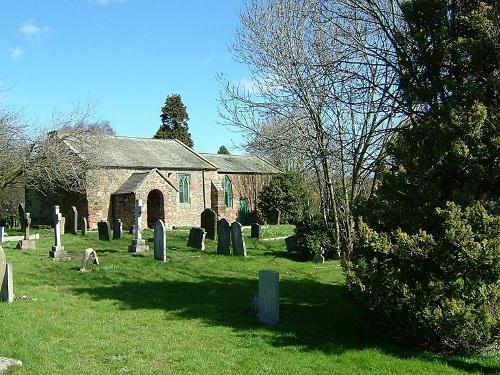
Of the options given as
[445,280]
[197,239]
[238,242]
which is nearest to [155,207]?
[197,239]

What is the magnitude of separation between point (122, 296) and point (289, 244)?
9532mm

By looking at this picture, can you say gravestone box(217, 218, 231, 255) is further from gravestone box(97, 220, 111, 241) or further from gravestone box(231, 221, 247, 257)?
gravestone box(97, 220, 111, 241)

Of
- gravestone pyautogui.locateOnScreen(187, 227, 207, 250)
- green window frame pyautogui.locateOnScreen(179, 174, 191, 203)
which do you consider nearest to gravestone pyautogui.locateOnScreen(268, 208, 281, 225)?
green window frame pyautogui.locateOnScreen(179, 174, 191, 203)

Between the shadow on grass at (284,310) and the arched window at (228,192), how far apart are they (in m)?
28.6

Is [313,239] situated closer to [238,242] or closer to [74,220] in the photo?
[238,242]

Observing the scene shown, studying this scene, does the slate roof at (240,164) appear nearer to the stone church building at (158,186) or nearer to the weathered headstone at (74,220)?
the stone church building at (158,186)

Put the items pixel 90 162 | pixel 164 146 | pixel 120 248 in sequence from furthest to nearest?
1. pixel 164 146
2. pixel 90 162
3. pixel 120 248

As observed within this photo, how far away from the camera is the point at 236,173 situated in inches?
1703

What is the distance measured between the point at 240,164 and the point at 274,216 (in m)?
7.21

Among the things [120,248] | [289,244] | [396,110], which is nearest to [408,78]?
[396,110]

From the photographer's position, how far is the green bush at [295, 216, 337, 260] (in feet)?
60.1

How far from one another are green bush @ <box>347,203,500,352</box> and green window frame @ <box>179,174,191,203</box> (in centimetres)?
3124

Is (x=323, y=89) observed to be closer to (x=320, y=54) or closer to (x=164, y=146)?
(x=320, y=54)

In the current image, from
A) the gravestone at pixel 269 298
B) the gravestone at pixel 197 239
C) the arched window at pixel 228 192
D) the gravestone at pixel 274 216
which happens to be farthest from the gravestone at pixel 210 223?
the arched window at pixel 228 192
